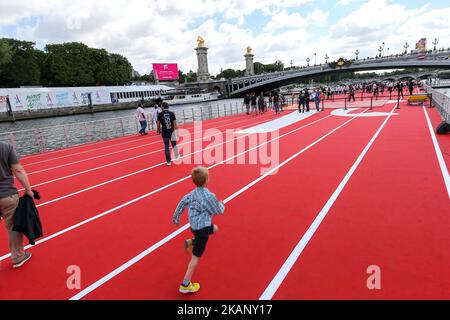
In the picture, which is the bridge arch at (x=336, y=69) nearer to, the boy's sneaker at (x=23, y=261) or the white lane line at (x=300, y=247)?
the white lane line at (x=300, y=247)

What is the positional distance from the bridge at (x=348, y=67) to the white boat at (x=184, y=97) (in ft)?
26.7

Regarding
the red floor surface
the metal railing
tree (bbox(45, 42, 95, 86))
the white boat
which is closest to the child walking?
the red floor surface

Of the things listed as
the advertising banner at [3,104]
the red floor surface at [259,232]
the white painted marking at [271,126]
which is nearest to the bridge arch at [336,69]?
the white painted marking at [271,126]

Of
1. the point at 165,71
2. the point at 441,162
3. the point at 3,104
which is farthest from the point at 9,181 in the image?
the point at 165,71

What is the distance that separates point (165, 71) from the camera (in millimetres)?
103125

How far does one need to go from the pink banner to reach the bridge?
75.5ft

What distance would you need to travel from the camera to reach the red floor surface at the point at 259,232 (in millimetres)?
3633

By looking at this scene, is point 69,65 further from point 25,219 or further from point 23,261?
point 25,219

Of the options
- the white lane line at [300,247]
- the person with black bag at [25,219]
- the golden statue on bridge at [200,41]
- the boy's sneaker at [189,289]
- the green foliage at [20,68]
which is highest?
the golden statue on bridge at [200,41]

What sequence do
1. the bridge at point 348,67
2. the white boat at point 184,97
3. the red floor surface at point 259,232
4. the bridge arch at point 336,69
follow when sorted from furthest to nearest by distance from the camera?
the white boat at point 184,97 → the bridge arch at point 336,69 → the bridge at point 348,67 → the red floor surface at point 259,232
